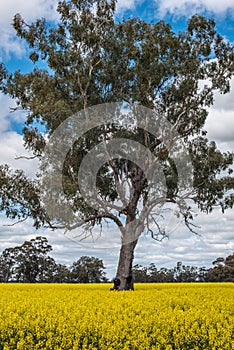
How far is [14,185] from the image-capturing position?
2359cm

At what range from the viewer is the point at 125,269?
24.3 metres

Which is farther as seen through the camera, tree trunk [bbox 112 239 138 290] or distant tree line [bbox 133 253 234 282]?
distant tree line [bbox 133 253 234 282]

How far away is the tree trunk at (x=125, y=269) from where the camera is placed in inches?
956

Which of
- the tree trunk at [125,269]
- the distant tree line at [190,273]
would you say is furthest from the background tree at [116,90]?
the distant tree line at [190,273]

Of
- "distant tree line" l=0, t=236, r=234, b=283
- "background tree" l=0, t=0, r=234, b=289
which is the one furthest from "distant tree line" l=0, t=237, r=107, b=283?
"background tree" l=0, t=0, r=234, b=289

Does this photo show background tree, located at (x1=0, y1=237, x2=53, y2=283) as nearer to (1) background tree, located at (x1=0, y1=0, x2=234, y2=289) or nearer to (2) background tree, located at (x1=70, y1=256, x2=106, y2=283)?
(2) background tree, located at (x1=70, y1=256, x2=106, y2=283)

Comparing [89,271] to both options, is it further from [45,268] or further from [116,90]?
[116,90]

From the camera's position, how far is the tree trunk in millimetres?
24281

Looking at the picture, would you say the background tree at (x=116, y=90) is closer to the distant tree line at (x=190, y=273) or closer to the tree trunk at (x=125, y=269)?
the tree trunk at (x=125, y=269)

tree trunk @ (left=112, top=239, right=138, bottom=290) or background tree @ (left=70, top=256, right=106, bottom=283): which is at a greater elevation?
background tree @ (left=70, top=256, right=106, bottom=283)

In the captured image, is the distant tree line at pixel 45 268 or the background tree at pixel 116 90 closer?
the background tree at pixel 116 90

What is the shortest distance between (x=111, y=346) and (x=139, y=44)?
18323mm

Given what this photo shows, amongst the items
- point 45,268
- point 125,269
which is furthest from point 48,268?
point 125,269

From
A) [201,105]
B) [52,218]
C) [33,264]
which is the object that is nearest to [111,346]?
[52,218]
